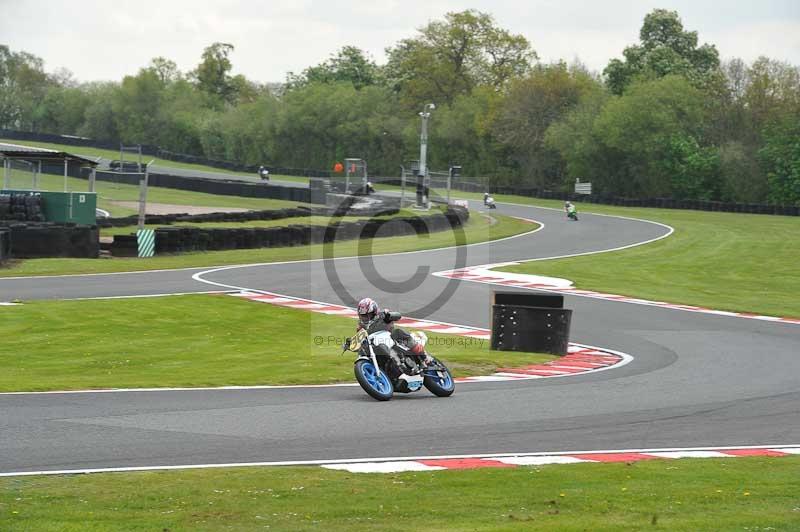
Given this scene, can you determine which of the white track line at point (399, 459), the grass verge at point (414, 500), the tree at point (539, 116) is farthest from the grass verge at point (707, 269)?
the tree at point (539, 116)

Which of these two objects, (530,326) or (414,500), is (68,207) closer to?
(530,326)

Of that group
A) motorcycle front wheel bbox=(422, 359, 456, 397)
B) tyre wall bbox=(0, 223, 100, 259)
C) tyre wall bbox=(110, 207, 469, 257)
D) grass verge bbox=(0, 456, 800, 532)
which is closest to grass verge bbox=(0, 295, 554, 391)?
motorcycle front wheel bbox=(422, 359, 456, 397)

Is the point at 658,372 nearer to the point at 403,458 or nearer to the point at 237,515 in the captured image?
the point at 403,458

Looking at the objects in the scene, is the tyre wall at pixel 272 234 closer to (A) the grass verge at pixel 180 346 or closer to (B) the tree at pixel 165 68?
(A) the grass verge at pixel 180 346

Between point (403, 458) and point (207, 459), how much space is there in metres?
1.78

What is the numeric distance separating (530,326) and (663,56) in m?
87.9

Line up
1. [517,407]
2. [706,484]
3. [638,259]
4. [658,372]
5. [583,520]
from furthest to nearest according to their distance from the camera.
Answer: [638,259] → [658,372] → [517,407] → [706,484] → [583,520]

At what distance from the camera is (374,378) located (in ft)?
45.9

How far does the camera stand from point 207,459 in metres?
10.0

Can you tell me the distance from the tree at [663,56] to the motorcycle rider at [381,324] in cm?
7886

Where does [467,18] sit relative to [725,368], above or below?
above

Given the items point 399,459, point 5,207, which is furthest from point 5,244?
point 399,459

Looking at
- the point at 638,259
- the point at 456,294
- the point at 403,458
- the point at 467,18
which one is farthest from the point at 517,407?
the point at 467,18

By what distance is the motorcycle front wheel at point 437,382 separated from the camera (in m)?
14.4
